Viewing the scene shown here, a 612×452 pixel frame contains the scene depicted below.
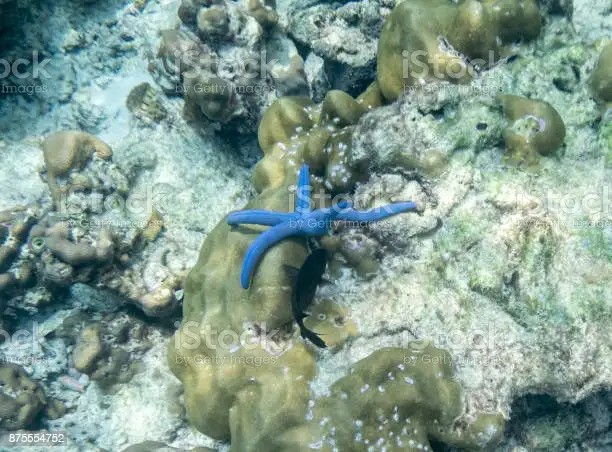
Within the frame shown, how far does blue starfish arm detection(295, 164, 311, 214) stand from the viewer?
3.53m

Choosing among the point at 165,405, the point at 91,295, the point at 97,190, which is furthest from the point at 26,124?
the point at 165,405

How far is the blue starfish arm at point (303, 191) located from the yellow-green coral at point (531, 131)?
1563 mm

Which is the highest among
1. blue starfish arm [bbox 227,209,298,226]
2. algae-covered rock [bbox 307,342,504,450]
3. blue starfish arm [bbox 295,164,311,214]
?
blue starfish arm [bbox 295,164,311,214]

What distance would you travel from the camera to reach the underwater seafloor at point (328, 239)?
9.67 ft

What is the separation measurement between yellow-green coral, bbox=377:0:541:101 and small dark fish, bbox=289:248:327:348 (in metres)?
1.65

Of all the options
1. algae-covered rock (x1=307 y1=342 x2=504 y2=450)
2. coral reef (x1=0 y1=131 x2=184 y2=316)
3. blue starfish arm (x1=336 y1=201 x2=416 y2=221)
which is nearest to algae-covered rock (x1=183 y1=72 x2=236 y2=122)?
coral reef (x1=0 y1=131 x2=184 y2=316)

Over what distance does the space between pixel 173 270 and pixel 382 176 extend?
2.42 m

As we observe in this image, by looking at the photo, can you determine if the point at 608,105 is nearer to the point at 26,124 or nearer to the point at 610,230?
the point at 610,230

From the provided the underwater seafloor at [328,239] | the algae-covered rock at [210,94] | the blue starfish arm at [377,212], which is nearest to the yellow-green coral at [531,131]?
the underwater seafloor at [328,239]

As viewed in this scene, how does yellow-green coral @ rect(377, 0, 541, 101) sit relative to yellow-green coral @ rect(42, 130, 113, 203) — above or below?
above

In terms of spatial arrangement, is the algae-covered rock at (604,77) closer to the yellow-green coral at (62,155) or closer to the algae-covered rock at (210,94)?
the algae-covered rock at (210,94)

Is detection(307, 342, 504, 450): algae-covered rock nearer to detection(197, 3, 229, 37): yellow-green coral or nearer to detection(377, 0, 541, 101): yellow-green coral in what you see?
detection(377, 0, 541, 101): yellow-green coral

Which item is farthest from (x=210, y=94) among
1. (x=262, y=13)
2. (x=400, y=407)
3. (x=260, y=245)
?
(x=400, y=407)

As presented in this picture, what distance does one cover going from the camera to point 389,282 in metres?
3.32
